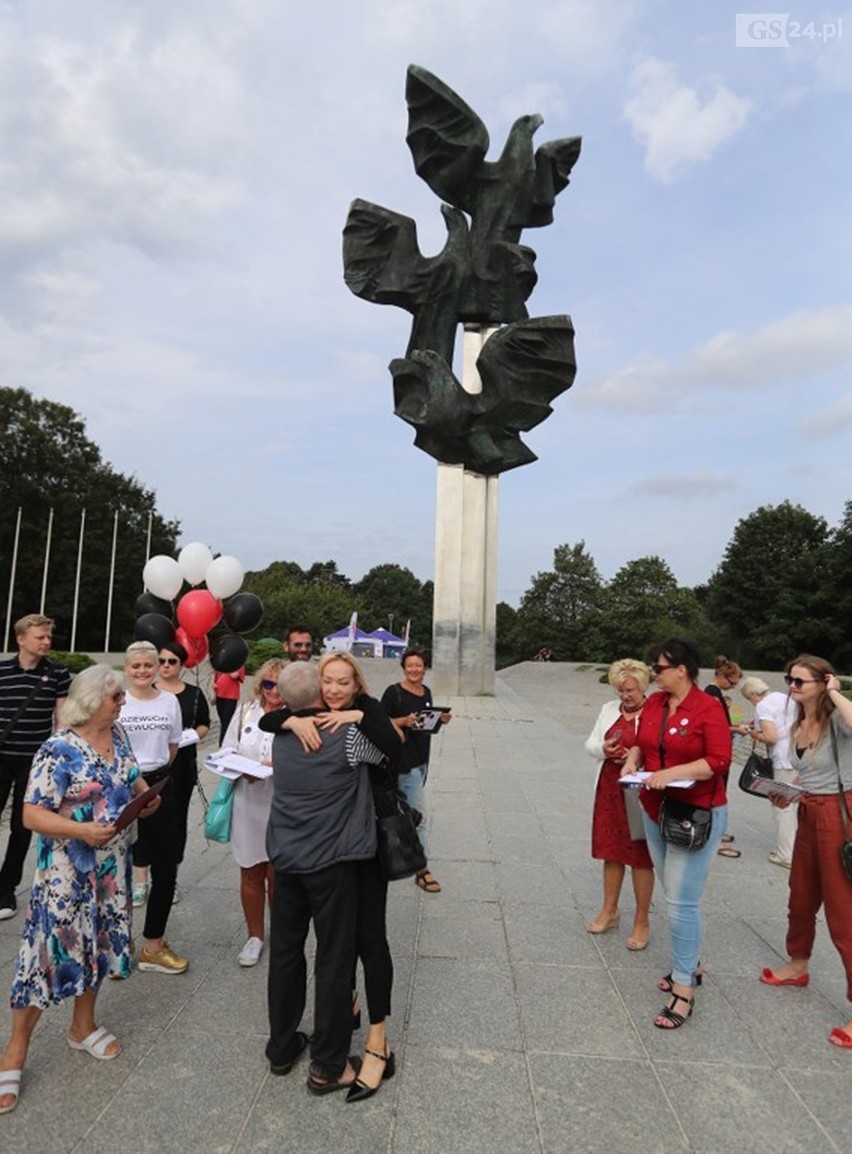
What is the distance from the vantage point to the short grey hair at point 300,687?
282cm

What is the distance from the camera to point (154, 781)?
3834 millimetres

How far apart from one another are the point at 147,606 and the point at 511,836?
527 centimetres

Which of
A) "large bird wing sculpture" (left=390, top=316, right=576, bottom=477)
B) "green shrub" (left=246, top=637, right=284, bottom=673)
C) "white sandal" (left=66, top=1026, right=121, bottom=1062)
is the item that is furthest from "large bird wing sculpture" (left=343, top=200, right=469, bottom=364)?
"white sandal" (left=66, top=1026, right=121, bottom=1062)

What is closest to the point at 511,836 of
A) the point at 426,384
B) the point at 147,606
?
the point at 147,606

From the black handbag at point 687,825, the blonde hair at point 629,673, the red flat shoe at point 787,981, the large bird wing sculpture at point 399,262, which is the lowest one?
the red flat shoe at point 787,981

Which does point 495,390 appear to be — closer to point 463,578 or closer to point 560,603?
point 463,578

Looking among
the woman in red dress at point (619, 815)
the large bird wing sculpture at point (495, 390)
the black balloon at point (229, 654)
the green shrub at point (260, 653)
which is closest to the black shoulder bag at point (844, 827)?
the woman in red dress at point (619, 815)

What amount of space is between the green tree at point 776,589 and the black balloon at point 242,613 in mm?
Result: 35716

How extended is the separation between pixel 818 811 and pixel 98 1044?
3104 mm

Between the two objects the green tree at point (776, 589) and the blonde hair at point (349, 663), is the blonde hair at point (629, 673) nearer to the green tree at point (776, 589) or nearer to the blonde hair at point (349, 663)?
the blonde hair at point (349, 663)

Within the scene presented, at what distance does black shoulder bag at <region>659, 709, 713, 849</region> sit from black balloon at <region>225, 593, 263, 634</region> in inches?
279

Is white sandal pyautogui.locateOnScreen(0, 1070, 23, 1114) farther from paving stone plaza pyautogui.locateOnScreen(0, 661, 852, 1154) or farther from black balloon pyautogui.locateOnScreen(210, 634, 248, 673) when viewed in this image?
black balloon pyautogui.locateOnScreen(210, 634, 248, 673)

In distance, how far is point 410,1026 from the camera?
3.19 metres

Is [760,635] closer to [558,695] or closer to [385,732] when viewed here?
[558,695]
